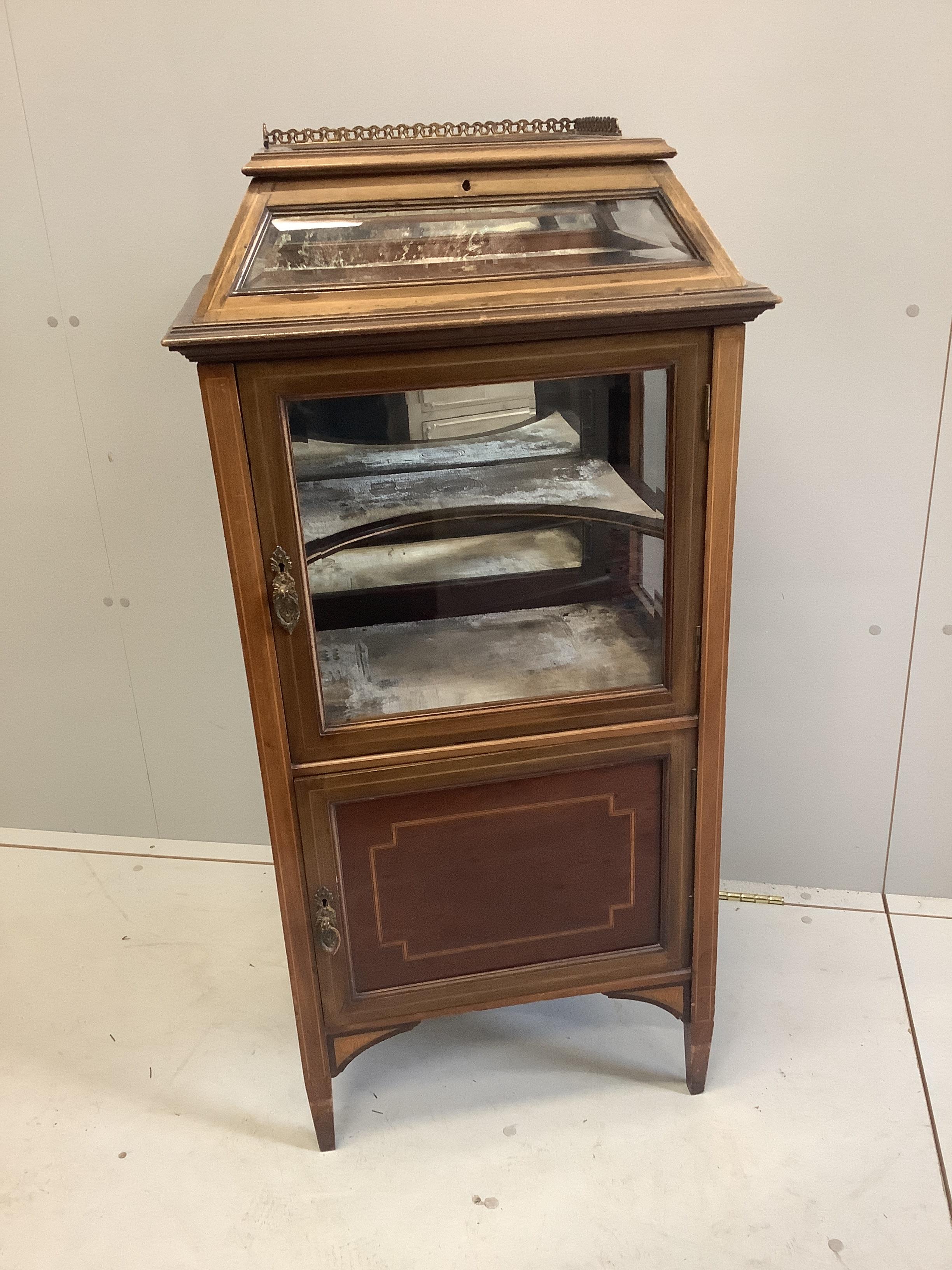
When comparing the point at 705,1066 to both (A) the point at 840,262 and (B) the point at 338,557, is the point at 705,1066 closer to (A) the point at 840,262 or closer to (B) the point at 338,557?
(B) the point at 338,557

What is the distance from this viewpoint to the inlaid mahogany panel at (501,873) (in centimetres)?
132

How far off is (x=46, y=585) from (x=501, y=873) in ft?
3.68

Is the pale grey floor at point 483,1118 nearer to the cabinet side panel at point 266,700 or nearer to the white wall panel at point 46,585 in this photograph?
the cabinet side panel at point 266,700

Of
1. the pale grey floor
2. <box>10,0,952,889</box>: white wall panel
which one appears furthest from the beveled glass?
the pale grey floor

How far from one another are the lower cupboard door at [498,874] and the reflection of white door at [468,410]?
17.8 inches

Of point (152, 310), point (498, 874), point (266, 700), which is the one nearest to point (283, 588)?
point (266, 700)

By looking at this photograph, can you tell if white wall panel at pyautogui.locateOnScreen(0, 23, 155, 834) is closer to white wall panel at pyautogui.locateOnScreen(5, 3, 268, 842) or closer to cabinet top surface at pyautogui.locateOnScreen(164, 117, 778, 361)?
white wall panel at pyautogui.locateOnScreen(5, 3, 268, 842)

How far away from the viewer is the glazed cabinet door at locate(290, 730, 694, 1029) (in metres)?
1.30

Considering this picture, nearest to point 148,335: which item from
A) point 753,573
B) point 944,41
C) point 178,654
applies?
point 178,654

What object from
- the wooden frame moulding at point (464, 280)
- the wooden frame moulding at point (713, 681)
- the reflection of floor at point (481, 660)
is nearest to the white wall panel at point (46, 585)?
the wooden frame moulding at point (464, 280)

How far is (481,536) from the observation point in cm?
130

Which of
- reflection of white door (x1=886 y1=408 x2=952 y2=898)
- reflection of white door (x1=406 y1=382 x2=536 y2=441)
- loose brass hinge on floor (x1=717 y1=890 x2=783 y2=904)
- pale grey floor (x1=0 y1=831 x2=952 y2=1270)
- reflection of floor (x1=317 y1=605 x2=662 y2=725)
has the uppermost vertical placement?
reflection of white door (x1=406 y1=382 x2=536 y2=441)

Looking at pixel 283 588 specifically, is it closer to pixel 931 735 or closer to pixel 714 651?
pixel 714 651

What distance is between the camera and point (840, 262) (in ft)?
5.02
